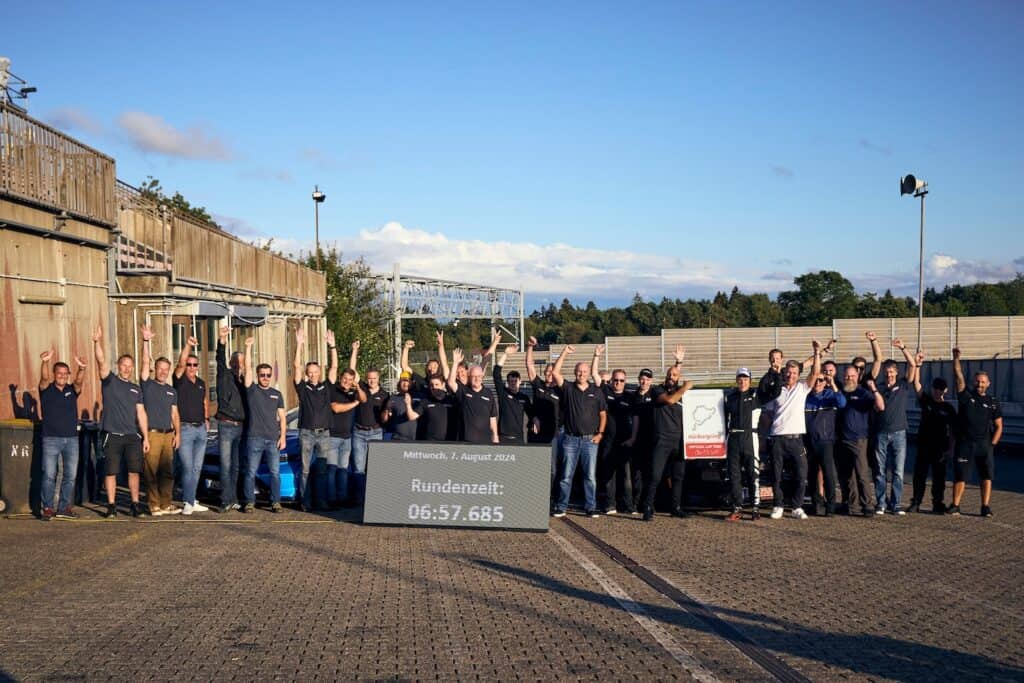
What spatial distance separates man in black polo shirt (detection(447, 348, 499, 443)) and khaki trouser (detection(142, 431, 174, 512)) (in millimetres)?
3826

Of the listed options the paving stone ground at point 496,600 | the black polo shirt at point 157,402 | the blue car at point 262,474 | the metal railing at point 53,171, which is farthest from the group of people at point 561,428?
the metal railing at point 53,171

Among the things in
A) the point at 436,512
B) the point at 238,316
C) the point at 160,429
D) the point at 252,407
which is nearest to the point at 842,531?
the point at 436,512

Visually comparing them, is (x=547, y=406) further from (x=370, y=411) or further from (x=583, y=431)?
(x=370, y=411)

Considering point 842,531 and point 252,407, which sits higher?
point 252,407

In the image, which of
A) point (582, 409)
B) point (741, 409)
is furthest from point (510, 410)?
point (741, 409)

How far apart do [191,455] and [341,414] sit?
78.4 inches

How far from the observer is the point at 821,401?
13.6 m

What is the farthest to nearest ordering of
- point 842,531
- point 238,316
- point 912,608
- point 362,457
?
point 238,316, point 362,457, point 842,531, point 912,608

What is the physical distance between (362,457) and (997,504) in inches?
352

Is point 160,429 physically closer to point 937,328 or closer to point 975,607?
point 975,607

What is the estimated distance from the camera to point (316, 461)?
13992 millimetres

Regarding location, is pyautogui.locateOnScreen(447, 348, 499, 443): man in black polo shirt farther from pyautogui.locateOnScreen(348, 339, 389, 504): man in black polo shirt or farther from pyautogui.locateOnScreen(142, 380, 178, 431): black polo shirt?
pyautogui.locateOnScreen(142, 380, 178, 431): black polo shirt

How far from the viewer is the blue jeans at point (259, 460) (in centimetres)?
1354

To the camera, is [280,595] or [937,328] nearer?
[280,595]
